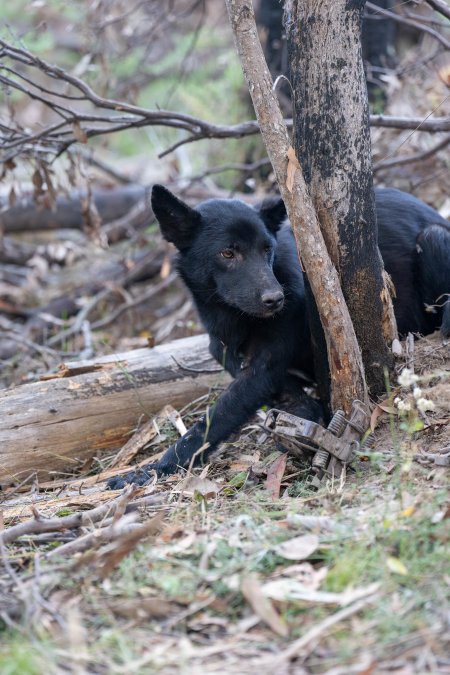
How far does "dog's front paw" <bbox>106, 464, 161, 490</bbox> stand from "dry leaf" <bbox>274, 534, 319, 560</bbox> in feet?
5.39

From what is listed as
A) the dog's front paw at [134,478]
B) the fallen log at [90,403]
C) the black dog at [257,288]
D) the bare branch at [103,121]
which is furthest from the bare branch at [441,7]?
the dog's front paw at [134,478]

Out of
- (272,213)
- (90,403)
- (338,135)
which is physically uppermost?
(338,135)

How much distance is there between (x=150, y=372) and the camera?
5.43 metres

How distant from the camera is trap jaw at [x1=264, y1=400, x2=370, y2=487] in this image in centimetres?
382

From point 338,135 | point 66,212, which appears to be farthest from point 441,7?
point 66,212

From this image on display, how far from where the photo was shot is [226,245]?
184 inches

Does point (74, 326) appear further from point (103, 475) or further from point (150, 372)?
point (103, 475)

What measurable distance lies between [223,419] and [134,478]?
2.11ft

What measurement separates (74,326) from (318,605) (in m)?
5.60

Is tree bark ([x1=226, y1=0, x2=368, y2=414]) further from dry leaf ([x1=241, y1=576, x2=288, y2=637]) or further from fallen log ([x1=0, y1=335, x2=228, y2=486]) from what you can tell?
fallen log ([x1=0, y1=335, x2=228, y2=486])

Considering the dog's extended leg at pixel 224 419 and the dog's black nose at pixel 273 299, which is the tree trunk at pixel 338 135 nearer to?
the dog's black nose at pixel 273 299

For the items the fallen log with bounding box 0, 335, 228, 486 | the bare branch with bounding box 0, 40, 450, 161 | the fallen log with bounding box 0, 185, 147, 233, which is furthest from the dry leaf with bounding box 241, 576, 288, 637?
the fallen log with bounding box 0, 185, 147, 233

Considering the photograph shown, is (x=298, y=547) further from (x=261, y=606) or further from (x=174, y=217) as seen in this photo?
(x=174, y=217)

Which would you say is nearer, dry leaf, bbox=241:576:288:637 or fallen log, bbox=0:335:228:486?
dry leaf, bbox=241:576:288:637
